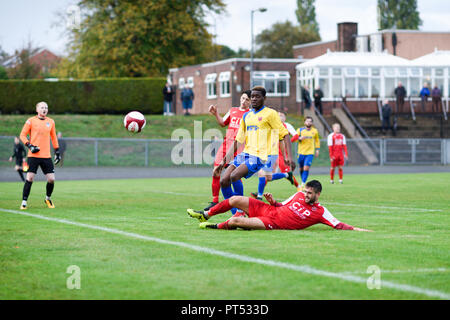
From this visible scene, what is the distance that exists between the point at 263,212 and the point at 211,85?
4863 centimetres

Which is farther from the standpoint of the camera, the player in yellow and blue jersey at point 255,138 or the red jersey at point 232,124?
the red jersey at point 232,124

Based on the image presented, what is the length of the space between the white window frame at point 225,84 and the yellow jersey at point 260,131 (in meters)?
43.7

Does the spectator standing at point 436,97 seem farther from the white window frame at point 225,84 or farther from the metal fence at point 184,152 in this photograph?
the white window frame at point 225,84

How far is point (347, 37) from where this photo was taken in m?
62.8

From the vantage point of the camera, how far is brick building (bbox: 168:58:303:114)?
5434 centimetres

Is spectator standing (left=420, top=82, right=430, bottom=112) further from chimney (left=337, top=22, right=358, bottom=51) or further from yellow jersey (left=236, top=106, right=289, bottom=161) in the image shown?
yellow jersey (left=236, top=106, right=289, bottom=161)

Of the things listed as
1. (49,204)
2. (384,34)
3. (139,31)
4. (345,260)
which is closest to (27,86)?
(139,31)

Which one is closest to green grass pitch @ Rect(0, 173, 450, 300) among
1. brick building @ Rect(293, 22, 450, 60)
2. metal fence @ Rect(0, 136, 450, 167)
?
metal fence @ Rect(0, 136, 450, 167)

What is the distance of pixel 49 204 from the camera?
48.9 ft

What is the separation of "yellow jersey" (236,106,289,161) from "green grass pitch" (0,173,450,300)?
4.71 feet

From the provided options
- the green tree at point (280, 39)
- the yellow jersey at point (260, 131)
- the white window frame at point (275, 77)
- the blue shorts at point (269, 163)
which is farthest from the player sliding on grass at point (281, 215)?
the green tree at point (280, 39)

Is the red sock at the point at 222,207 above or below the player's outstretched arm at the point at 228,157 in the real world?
below

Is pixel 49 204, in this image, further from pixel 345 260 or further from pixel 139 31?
pixel 139 31

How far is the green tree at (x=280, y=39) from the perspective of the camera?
87000mm
